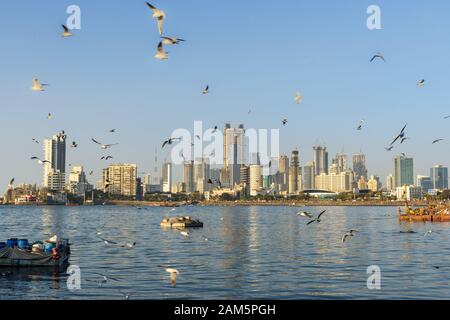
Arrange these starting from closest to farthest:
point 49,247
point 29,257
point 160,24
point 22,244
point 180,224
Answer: point 160,24 → point 29,257 → point 49,247 → point 22,244 → point 180,224

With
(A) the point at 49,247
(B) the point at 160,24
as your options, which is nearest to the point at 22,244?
(A) the point at 49,247

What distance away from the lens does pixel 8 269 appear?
4547 centimetres

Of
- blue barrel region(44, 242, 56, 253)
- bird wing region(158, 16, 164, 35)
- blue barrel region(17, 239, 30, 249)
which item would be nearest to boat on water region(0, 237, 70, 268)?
blue barrel region(44, 242, 56, 253)

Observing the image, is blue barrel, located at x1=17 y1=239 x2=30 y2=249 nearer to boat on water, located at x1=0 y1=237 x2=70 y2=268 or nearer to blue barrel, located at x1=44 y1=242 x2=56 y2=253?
boat on water, located at x1=0 y1=237 x2=70 y2=268

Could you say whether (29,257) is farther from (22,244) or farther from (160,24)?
(160,24)

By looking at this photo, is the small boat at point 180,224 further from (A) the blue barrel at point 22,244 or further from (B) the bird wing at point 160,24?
(B) the bird wing at point 160,24

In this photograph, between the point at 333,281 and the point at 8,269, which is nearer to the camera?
the point at 333,281

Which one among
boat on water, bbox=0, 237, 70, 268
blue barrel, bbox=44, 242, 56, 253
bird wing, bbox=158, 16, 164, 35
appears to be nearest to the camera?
bird wing, bbox=158, 16, 164, 35

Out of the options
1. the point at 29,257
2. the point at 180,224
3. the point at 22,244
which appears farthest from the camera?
the point at 180,224
